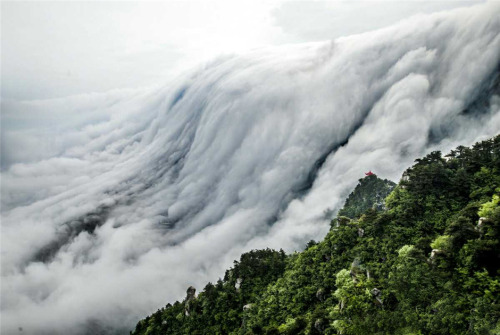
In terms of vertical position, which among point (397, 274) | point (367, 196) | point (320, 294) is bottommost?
point (397, 274)

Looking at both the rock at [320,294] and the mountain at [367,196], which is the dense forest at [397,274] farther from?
the mountain at [367,196]

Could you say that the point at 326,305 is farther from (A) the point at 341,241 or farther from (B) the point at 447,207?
(B) the point at 447,207

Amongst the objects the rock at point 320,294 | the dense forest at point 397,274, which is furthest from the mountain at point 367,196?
the rock at point 320,294

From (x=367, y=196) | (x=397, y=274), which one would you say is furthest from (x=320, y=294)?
(x=367, y=196)

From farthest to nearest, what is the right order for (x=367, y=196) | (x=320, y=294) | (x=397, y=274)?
(x=367, y=196)
(x=320, y=294)
(x=397, y=274)

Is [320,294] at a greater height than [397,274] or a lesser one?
greater

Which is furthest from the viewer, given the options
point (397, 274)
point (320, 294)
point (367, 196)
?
point (367, 196)

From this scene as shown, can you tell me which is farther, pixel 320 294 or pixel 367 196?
pixel 367 196

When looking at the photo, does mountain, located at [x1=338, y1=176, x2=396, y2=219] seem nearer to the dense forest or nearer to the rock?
the dense forest

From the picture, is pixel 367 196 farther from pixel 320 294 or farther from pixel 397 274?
pixel 397 274
